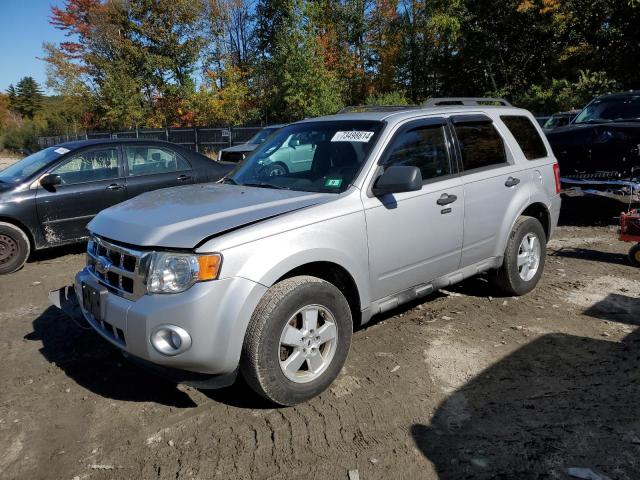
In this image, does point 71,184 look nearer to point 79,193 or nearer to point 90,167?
point 79,193

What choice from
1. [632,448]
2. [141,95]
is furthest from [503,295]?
[141,95]

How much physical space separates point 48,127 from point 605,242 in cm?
4311

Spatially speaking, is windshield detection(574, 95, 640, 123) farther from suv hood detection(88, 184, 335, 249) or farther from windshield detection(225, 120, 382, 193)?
suv hood detection(88, 184, 335, 249)

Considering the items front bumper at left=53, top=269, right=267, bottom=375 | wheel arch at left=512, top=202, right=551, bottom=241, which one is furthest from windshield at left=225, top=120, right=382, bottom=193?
wheel arch at left=512, top=202, right=551, bottom=241

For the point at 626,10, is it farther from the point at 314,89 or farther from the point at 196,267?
the point at 196,267

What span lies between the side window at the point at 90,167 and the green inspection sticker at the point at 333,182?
4478 millimetres

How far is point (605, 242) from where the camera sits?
7.35m

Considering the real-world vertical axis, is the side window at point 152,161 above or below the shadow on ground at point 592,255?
above

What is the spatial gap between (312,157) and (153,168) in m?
4.04

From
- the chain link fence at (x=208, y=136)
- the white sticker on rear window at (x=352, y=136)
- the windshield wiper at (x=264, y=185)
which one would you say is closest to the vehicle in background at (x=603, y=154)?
the white sticker on rear window at (x=352, y=136)

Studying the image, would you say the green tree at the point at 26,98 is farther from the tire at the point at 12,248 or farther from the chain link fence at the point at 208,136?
the tire at the point at 12,248

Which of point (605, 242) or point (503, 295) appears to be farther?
point (605, 242)

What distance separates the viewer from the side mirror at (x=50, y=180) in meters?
6.45

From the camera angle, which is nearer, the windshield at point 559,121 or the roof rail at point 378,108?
the roof rail at point 378,108
